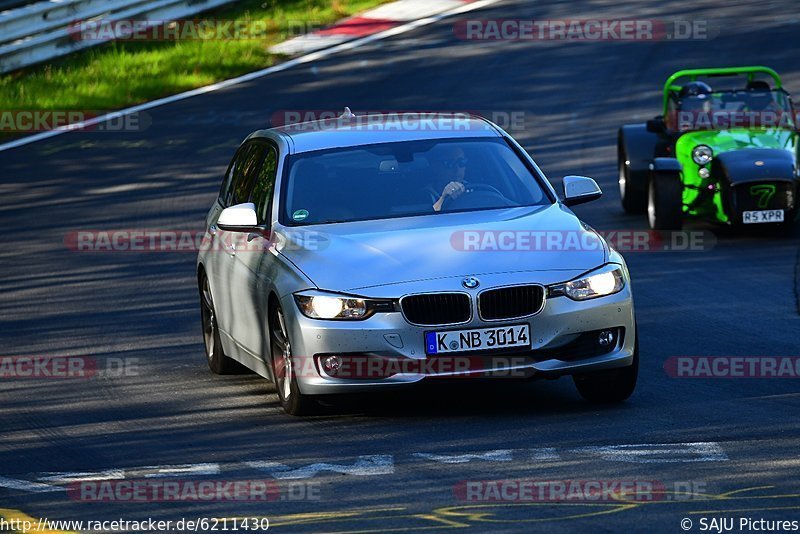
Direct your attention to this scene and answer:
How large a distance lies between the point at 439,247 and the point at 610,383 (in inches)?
46.3

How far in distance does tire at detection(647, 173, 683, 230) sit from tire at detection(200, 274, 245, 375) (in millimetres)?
6121

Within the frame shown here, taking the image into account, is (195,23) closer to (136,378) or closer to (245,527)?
(136,378)

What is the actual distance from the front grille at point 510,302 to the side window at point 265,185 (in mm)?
1804

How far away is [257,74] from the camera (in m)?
26.0

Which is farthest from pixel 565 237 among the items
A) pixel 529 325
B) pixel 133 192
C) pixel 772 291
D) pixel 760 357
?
pixel 133 192

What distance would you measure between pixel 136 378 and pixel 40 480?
3.01m

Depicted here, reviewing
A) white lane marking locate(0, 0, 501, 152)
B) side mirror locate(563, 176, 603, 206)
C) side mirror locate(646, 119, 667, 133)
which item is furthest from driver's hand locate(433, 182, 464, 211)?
white lane marking locate(0, 0, 501, 152)

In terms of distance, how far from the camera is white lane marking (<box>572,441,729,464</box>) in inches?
297

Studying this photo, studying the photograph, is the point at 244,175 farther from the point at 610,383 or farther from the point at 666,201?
the point at 666,201

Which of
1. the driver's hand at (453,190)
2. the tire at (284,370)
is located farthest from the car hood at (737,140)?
the tire at (284,370)

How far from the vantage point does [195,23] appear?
28.7 metres

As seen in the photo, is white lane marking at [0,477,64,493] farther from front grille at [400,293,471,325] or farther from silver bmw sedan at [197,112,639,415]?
front grille at [400,293,471,325]

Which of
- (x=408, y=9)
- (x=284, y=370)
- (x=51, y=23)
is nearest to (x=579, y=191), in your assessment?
(x=284, y=370)

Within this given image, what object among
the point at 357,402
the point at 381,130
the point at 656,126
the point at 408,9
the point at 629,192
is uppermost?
the point at 381,130
